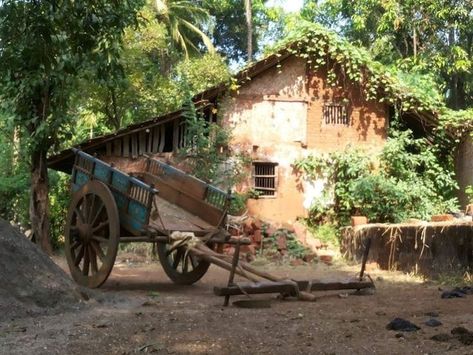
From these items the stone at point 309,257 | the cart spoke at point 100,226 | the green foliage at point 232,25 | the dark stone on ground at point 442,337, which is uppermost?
the green foliage at point 232,25

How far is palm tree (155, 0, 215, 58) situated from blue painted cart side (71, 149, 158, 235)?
608 inches

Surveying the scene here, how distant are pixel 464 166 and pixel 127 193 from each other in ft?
36.2

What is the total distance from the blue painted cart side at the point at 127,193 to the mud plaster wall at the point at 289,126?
7.00 meters

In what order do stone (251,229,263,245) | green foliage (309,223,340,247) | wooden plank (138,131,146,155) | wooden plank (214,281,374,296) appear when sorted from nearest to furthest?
wooden plank (214,281,374,296)
stone (251,229,263,245)
green foliage (309,223,340,247)
wooden plank (138,131,146,155)

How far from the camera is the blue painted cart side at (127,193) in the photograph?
7.38m

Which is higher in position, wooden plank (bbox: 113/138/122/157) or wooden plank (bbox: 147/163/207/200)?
wooden plank (bbox: 113/138/122/157)

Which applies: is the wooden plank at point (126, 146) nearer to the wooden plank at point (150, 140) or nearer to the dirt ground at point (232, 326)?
the wooden plank at point (150, 140)

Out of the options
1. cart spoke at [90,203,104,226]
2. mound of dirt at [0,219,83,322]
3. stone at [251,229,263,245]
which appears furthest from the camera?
stone at [251,229,263,245]

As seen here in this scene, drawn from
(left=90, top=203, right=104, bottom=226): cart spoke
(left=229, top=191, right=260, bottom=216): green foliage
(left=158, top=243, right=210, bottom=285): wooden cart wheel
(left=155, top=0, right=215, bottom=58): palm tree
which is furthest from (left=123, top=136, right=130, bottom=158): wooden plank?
(left=155, top=0, right=215, bottom=58): palm tree

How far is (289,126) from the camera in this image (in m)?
15.5

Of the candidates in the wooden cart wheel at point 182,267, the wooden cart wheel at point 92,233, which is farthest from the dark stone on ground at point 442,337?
the wooden cart wheel at point 182,267

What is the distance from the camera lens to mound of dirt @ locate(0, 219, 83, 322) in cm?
555

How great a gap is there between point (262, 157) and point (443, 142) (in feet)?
16.4

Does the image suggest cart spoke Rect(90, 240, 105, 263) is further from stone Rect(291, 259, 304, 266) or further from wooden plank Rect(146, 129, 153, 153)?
wooden plank Rect(146, 129, 153, 153)
